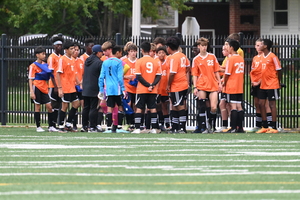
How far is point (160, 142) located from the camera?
13.7 m

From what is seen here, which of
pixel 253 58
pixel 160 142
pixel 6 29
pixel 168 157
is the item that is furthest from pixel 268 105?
pixel 6 29

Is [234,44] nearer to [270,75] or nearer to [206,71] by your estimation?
[206,71]

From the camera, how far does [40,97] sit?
1614 cm

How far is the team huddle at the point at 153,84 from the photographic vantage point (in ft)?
52.3

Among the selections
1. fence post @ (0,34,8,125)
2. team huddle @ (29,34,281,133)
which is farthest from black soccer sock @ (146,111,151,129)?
fence post @ (0,34,8,125)

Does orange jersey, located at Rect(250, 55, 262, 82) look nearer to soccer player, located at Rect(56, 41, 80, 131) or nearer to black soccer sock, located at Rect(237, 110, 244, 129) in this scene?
black soccer sock, located at Rect(237, 110, 244, 129)

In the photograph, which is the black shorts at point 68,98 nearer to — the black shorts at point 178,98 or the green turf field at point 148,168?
the green turf field at point 148,168

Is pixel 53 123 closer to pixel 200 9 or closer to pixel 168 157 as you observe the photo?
pixel 168 157

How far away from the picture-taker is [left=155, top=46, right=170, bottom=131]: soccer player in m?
16.3

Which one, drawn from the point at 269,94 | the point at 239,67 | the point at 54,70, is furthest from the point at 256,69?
the point at 54,70

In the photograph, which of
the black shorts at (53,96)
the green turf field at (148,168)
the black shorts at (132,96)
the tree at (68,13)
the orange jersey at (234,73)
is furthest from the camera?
the tree at (68,13)

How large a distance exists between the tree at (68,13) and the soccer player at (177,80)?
18.2 meters

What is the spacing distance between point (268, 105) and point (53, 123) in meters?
4.65

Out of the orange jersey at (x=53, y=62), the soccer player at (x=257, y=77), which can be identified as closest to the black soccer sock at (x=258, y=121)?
the soccer player at (x=257, y=77)
